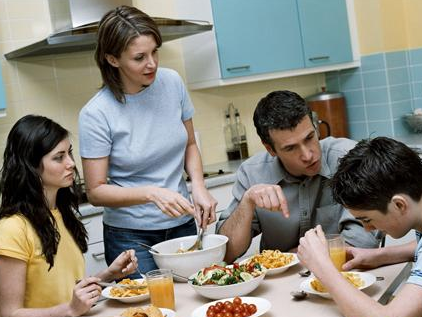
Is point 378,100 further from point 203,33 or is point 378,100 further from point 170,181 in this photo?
point 170,181

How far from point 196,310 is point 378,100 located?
280 cm

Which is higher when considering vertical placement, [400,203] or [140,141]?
[140,141]

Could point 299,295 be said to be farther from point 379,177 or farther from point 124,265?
point 124,265

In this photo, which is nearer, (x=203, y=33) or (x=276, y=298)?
(x=276, y=298)

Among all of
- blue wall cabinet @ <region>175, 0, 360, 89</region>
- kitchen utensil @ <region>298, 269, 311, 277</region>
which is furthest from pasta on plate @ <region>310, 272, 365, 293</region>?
blue wall cabinet @ <region>175, 0, 360, 89</region>

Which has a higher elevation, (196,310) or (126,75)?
(126,75)

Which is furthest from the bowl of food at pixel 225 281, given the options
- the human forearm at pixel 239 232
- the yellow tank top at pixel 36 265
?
the yellow tank top at pixel 36 265

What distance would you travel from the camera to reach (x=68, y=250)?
1.99 metres

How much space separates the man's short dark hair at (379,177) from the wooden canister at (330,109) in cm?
244

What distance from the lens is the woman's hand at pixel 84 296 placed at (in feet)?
5.26

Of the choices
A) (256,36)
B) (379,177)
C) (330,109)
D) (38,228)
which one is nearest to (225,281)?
(379,177)

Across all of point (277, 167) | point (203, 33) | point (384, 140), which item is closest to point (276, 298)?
point (384, 140)

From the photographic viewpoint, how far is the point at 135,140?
7.19ft

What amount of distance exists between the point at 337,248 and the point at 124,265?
0.62m
